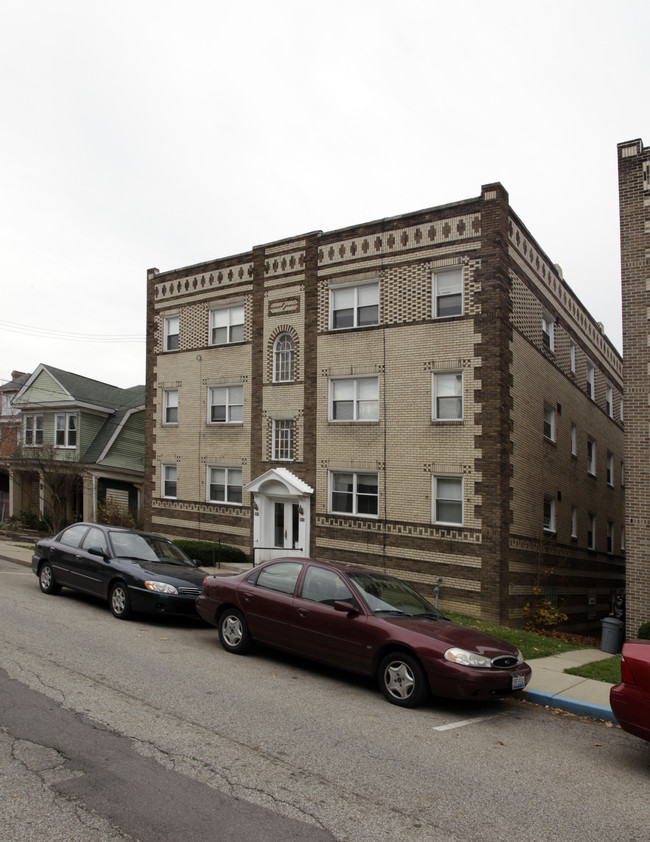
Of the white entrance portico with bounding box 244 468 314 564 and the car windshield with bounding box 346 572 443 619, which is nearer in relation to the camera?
the car windshield with bounding box 346 572 443 619

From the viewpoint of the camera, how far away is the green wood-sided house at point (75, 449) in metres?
29.3

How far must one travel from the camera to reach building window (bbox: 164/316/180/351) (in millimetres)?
23531

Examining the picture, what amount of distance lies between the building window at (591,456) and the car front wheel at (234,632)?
696 inches

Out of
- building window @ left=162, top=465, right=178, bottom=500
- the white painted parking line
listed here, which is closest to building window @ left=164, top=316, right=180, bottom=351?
building window @ left=162, top=465, right=178, bottom=500

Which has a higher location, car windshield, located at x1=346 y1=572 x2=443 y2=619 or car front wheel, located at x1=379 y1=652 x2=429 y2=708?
car windshield, located at x1=346 y1=572 x2=443 y2=619

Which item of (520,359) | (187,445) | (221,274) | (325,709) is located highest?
(221,274)

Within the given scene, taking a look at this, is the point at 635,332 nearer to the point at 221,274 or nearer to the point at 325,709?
the point at 325,709

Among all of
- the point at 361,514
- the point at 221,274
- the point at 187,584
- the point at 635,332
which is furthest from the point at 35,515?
the point at 635,332

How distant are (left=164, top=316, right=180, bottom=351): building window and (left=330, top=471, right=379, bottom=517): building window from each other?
819 centimetres

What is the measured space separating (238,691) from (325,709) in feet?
3.28

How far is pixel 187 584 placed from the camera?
35.8 ft

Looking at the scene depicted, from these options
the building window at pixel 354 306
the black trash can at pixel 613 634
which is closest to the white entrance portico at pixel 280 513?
the building window at pixel 354 306

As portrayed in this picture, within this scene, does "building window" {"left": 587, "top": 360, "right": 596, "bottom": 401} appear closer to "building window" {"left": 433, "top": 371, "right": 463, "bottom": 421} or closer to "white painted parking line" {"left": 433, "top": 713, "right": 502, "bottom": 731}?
"building window" {"left": 433, "top": 371, "right": 463, "bottom": 421}

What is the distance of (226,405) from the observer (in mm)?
21766
